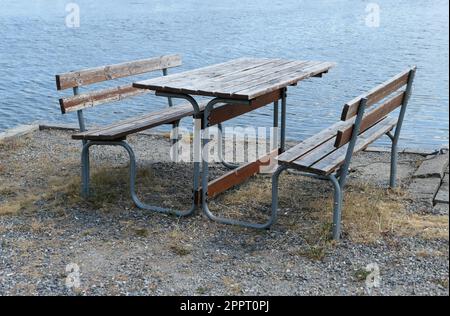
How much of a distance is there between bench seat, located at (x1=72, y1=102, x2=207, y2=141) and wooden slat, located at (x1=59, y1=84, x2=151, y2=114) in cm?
34

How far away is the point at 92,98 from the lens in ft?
18.9

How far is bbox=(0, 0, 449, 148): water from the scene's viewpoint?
9320 mm

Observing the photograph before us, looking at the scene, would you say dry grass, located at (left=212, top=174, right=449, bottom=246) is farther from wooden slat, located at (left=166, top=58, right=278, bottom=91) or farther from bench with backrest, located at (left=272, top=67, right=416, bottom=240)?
wooden slat, located at (left=166, top=58, right=278, bottom=91)

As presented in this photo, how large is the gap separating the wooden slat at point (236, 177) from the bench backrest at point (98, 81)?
1.30 meters

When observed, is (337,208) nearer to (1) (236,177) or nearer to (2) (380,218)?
(2) (380,218)

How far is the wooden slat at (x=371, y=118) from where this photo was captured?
164 inches

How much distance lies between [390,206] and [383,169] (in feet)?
3.49

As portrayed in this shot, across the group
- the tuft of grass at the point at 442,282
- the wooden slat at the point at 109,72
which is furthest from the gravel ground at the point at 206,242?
the wooden slat at the point at 109,72

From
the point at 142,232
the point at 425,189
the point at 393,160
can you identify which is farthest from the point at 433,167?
the point at 142,232

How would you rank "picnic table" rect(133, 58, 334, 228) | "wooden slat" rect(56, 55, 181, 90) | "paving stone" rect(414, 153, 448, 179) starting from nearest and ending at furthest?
"picnic table" rect(133, 58, 334, 228) < "wooden slat" rect(56, 55, 181, 90) < "paving stone" rect(414, 153, 448, 179)

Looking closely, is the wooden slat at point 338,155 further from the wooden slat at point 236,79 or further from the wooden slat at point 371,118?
the wooden slat at point 236,79

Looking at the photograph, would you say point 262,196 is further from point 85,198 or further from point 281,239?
point 85,198
